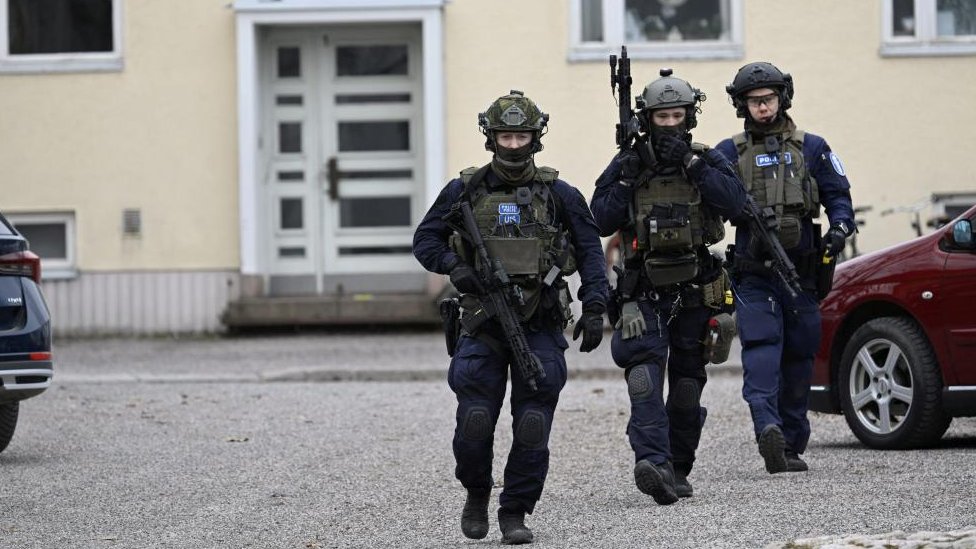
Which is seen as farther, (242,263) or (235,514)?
(242,263)

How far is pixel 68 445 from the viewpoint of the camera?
1122 cm

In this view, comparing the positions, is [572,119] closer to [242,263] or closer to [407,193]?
[407,193]

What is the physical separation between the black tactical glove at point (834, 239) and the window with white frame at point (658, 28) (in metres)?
9.53

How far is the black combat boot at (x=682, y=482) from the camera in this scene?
27.9ft

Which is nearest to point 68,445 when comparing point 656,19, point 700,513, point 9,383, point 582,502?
point 9,383

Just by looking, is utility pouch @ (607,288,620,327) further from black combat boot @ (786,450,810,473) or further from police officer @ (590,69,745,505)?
black combat boot @ (786,450,810,473)

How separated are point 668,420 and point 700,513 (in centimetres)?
83

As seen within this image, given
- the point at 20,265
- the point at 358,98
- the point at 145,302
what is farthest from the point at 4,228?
the point at 358,98

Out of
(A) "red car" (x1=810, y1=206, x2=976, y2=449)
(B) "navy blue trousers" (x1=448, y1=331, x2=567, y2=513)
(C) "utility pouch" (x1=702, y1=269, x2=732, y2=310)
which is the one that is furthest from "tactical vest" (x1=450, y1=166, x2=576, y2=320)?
(A) "red car" (x1=810, y1=206, x2=976, y2=449)

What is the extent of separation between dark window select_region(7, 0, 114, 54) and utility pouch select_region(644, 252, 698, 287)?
11.6 meters

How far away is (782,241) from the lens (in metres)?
9.22

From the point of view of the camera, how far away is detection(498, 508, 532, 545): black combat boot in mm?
7453

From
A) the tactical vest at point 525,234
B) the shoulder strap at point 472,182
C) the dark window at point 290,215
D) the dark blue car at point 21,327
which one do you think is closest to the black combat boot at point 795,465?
the tactical vest at point 525,234

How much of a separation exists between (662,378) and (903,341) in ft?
6.53
